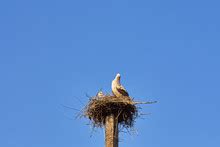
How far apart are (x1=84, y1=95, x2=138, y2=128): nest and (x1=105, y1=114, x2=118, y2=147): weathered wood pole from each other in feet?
0.58

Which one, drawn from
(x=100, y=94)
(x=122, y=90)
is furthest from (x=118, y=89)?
(x=100, y=94)

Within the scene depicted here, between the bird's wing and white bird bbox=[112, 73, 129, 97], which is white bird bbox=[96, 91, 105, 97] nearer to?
white bird bbox=[112, 73, 129, 97]

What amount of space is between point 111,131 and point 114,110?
33.5 inches

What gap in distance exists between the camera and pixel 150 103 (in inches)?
771

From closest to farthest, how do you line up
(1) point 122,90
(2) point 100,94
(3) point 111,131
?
(3) point 111,131
(2) point 100,94
(1) point 122,90

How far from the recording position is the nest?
19672mm

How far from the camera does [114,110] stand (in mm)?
Result: 19641

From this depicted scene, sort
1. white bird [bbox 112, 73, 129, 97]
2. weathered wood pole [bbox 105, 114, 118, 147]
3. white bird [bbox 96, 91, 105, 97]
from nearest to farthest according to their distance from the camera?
weathered wood pole [bbox 105, 114, 118, 147], white bird [bbox 96, 91, 105, 97], white bird [bbox 112, 73, 129, 97]

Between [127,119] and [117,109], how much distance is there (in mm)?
416

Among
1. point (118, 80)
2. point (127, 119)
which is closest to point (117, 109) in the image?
point (127, 119)

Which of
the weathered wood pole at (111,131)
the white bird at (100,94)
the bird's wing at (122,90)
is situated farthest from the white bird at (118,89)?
the weathered wood pole at (111,131)

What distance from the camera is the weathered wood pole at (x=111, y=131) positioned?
18.7 m

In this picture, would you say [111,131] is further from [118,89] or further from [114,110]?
[118,89]

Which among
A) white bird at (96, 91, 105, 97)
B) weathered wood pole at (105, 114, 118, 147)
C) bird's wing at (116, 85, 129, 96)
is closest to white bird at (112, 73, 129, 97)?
bird's wing at (116, 85, 129, 96)
